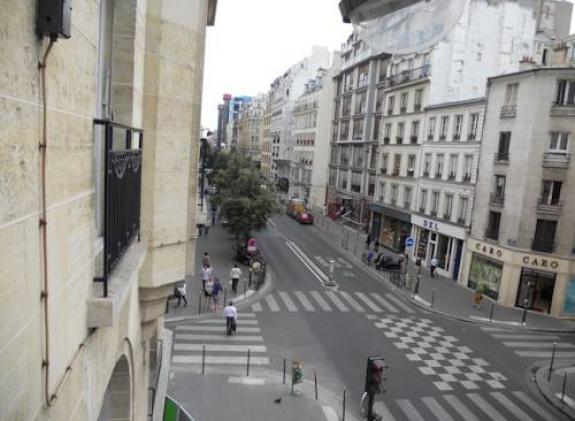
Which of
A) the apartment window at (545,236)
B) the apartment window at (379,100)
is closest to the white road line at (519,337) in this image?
the apartment window at (545,236)

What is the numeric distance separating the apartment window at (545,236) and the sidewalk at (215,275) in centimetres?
1400

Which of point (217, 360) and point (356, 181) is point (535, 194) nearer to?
point (217, 360)

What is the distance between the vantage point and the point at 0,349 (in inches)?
63.7

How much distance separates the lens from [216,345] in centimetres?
1557

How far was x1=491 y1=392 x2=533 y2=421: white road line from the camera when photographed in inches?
496

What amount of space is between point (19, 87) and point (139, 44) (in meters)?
3.00

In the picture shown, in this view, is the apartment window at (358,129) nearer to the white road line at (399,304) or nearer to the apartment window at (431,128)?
the apartment window at (431,128)

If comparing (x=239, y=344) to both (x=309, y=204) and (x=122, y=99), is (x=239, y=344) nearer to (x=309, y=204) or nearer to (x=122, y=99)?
(x=122, y=99)

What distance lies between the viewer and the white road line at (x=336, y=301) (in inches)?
820

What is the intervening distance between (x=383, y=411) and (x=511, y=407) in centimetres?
367

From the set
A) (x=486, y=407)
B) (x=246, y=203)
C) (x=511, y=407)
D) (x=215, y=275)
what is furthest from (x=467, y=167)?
(x=486, y=407)

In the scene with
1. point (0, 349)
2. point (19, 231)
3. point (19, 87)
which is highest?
point (19, 87)

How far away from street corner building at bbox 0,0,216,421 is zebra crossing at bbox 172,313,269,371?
31.7ft

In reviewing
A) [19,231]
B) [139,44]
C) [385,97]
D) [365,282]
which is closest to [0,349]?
[19,231]
